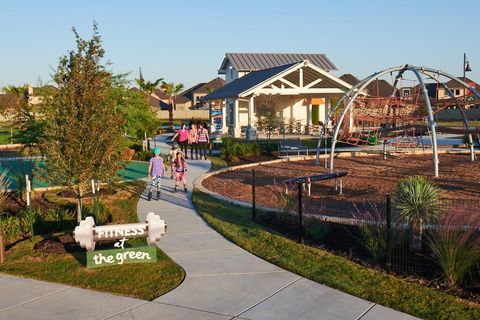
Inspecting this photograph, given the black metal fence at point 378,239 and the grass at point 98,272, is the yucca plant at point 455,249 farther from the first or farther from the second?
the grass at point 98,272

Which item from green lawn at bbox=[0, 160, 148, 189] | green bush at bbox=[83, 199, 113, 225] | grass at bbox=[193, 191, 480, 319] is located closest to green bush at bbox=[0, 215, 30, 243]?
green bush at bbox=[83, 199, 113, 225]

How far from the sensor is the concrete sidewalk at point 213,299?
6148 millimetres

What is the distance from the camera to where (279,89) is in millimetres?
34875

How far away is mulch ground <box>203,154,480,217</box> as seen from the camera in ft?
41.4

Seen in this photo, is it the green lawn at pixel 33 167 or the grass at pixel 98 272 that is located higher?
the green lawn at pixel 33 167

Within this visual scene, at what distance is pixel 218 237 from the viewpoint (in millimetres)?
9648

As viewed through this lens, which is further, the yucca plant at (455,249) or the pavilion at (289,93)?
the pavilion at (289,93)

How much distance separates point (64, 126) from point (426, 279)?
21.9 feet

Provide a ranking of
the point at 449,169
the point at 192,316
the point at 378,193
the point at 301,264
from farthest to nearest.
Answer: the point at 449,169, the point at 378,193, the point at 301,264, the point at 192,316

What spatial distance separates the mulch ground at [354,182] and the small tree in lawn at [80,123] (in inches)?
157

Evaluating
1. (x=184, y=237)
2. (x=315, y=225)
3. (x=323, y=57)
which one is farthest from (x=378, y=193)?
(x=323, y=57)

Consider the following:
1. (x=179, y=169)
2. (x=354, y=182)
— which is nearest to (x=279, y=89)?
(x=354, y=182)

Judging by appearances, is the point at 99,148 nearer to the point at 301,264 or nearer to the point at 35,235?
the point at 35,235

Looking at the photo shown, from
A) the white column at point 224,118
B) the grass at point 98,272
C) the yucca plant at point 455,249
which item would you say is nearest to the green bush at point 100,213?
the grass at point 98,272
